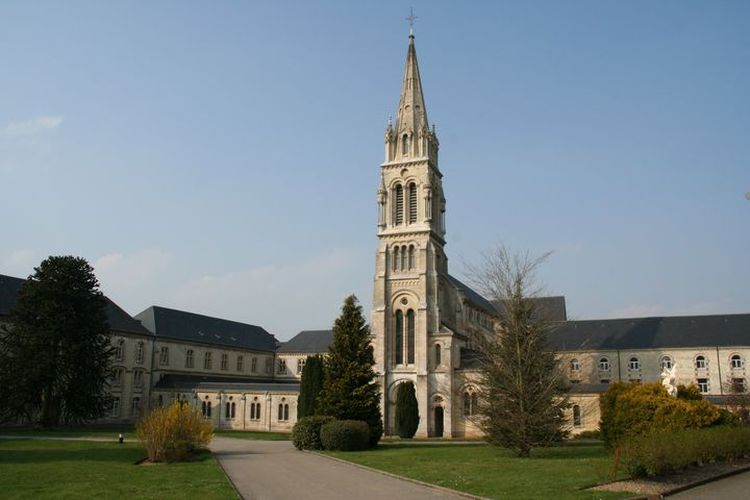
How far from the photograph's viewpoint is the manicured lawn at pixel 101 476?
18.5m

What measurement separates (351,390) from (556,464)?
15.7 meters

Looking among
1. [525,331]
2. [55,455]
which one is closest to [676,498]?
[525,331]

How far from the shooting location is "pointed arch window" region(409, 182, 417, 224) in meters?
55.1

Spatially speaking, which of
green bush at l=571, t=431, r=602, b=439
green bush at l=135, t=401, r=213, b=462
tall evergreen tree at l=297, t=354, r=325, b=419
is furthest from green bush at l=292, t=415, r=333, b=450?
green bush at l=571, t=431, r=602, b=439

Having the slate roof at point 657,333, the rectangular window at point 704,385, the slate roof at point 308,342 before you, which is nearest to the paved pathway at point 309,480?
the slate roof at point 657,333

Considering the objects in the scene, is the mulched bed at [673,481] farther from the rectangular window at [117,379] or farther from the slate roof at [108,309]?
the rectangular window at [117,379]

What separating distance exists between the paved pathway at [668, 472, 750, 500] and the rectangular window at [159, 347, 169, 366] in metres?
58.3

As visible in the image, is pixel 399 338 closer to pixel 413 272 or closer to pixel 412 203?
pixel 413 272

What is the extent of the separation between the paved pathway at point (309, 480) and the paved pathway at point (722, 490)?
662cm

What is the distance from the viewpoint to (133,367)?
64.4 m

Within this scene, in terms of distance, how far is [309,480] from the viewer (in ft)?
72.8

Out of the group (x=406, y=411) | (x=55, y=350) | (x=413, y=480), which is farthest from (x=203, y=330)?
(x=413, y=480)

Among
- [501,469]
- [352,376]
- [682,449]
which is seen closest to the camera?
[682,449]

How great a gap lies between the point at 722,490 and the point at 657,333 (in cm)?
4683
